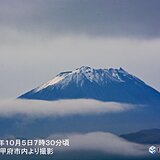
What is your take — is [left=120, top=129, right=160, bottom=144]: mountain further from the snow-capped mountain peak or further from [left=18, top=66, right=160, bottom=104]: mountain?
the snow-capped mountain peak

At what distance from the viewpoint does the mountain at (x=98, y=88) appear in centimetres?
318

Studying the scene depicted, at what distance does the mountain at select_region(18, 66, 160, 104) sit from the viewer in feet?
10.4

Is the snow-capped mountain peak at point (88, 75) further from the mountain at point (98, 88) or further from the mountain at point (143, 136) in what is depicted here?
the mountain at point (143, 136)

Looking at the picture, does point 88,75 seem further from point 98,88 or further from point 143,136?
point 143,136

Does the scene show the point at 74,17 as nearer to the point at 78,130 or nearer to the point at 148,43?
the point at 148,43

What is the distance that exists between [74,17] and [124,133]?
30.1 inches

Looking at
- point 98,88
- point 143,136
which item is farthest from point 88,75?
point 143,136

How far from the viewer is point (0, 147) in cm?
316

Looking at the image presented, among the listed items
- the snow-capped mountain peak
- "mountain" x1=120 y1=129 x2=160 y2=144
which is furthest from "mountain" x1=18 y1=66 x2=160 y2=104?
"mountain" x1=120 y1=129 x2=160 y2=144

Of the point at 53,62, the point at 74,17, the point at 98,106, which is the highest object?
the point at 74,17

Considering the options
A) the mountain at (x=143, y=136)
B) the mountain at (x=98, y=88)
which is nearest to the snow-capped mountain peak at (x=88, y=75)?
the mountain at (x=98, y=88)

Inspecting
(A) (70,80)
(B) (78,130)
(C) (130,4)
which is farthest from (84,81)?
(C) (130,4)

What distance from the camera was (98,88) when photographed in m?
3.24

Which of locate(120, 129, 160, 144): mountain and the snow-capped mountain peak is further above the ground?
the snow-capped mountain peak
